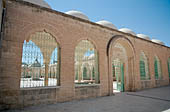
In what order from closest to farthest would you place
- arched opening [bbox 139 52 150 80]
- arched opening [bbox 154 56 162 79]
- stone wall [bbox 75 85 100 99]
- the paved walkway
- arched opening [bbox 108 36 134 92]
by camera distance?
1. the paved walkway
2. stone wall [bbox 75 85 100 99]
3. arched opening [bbox 108 36 134 92]
4. arched opening [bbox 139 52 150 80]
5. arched opening [bbox 154 56 162 79]

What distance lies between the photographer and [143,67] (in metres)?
10.4

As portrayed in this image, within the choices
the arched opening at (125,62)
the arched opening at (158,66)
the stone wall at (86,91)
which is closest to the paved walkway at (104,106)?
the stone wall at (86,91)

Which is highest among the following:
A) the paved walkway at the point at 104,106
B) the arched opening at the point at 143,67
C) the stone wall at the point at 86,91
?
the arched opening at the point at 143,67

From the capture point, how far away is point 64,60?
19.5 feet

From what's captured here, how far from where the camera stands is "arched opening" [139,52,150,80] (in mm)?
10109

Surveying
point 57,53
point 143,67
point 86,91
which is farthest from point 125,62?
point 57,53

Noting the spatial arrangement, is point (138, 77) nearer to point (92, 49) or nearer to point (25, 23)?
point (92, 49)

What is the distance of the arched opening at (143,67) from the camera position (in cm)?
1011

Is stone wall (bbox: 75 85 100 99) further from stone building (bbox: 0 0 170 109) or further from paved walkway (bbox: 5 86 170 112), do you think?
paved walkway (bbox: 5 86 170 112)

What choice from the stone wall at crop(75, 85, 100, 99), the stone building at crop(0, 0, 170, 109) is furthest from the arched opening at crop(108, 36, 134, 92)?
the stone wall at crop(75, 85, 100, 99)

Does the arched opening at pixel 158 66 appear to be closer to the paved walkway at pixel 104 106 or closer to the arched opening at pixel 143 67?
the arched opening at pixel 143 67

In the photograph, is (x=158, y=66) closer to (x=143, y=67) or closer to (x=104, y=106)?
(x=143, y=67)

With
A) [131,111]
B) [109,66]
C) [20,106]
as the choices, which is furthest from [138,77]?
[20,106]

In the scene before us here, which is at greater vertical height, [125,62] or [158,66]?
[125,62]
